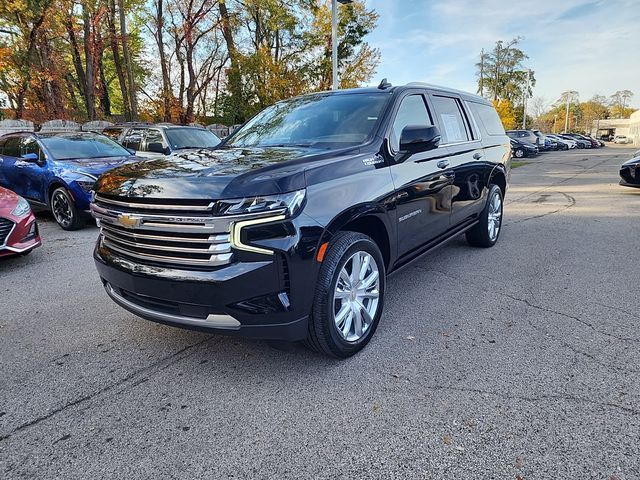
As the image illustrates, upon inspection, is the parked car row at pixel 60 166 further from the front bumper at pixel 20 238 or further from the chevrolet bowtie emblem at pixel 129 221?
Result: the chevrolet bowtie emblem at pixel 129 221

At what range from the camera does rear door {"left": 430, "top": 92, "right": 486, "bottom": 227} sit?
4.54 m

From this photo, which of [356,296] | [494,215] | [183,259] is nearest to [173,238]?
[183,259]

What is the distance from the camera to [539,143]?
31.5 metres

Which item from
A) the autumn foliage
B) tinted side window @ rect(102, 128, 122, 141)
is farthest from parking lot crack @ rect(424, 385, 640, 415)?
the autumn foliage

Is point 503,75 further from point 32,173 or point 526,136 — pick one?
point 32,173

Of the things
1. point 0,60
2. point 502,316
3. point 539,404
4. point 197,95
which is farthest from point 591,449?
point 197,95

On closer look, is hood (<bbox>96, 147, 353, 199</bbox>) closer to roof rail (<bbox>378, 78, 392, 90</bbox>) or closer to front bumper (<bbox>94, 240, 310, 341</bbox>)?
front bumper (<bbox>94, 240, 310, 341</bbox>)

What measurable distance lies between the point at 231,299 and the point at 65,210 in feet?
21.0

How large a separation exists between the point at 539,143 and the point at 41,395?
3453cm

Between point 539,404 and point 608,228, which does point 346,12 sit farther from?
point 539,404

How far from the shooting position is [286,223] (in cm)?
256

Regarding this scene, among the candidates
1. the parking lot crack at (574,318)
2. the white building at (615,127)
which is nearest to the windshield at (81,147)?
the parking lot crack at (574,318)

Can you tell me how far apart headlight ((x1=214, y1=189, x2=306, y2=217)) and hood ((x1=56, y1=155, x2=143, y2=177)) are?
5.66 m

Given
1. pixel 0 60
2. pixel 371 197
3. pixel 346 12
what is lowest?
pixel 371 197
